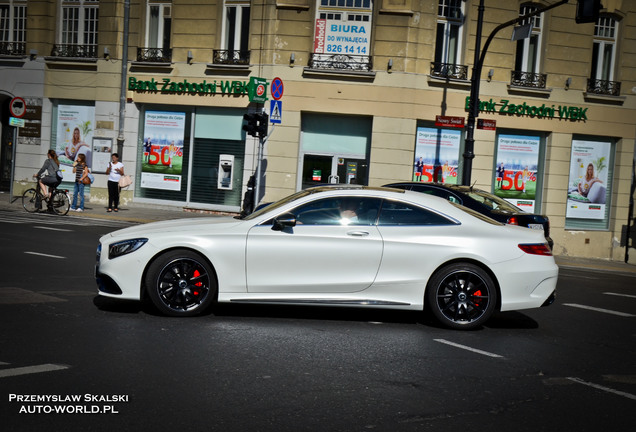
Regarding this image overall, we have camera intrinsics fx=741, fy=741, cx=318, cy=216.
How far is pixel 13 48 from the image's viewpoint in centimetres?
2656

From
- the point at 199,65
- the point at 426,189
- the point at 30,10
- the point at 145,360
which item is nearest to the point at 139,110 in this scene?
the point at 199,65

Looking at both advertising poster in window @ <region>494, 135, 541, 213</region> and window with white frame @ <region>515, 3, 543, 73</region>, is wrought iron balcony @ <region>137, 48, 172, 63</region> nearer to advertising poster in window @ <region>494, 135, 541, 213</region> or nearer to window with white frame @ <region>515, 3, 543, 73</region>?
advertising poster in window @ <region>494, 135, 541, 213</region>

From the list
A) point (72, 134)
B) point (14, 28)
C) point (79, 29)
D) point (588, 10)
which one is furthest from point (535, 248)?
point (14, 28)

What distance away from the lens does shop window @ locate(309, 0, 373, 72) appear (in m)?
23.2

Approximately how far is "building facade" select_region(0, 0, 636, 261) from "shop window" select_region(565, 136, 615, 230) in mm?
47

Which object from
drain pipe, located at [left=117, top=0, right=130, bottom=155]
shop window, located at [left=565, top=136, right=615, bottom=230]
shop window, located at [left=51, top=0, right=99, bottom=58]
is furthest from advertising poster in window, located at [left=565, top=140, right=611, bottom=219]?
shop window, located at [left=51, top=0, right=99, bottom=58]

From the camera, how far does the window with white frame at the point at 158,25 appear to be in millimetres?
25141

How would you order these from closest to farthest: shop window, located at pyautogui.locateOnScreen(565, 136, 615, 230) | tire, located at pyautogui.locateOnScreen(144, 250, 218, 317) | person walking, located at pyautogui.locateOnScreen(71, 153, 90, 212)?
tire, located at pyautogui.locateOnScreen(144, 250, 218, 317), person walking, located at pyautogui.locateOnScreen(71, 153, 90, 212), shop window, located at pyautogui.locateOnScreen(565, 136, 615, 230)

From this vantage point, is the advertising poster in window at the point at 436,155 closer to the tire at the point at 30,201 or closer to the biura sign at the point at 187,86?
the biura sign at the point at 187,86

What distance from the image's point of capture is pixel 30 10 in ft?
85.6

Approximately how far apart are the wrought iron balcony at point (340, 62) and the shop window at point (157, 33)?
5.21 metres

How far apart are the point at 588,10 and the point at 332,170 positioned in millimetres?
10049

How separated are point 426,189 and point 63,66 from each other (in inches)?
669

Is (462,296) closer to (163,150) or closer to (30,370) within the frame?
(30,370)
